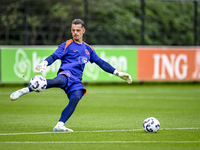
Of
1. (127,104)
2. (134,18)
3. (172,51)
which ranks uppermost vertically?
(134,18)

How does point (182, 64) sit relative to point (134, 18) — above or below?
below

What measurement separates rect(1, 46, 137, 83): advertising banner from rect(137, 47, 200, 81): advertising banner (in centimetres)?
57

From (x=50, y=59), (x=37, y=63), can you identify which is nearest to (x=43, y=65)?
(x=50, y=59)

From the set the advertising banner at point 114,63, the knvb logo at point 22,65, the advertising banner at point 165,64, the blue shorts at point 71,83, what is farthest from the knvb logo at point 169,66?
the blue shorts at point 71,83

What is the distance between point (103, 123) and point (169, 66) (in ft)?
36.6

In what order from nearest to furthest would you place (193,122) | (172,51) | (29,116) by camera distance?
(193,122), (29,116), (172,51)

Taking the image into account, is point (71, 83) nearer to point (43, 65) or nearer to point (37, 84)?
point (43, 65)

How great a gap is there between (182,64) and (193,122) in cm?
1086

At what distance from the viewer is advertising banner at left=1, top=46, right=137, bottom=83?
17.4 meters

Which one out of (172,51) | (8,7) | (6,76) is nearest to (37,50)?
(6,76)

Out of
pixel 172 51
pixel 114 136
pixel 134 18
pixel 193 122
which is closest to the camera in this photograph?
pixel 114 136

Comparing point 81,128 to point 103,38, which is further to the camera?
point 103,38

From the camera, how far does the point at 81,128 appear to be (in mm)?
7914

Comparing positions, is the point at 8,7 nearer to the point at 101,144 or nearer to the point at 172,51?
the point at 172,51
